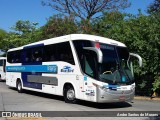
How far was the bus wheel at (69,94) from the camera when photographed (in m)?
15.3

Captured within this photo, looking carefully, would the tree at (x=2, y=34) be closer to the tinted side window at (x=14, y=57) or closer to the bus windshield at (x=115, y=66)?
the tinted side window at (x=14, y=57)

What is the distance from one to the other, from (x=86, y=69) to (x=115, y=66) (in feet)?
4.05

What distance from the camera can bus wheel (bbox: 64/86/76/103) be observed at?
1533cm

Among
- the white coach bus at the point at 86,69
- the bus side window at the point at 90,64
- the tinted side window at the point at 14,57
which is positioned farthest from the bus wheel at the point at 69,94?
the tinted side window at the point at 14,57

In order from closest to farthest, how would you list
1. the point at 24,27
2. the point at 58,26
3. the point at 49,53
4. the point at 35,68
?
the point at 49,53, the point at 35,68, the point at 58,26, the point at 24,27

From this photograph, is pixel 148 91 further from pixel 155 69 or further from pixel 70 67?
pixel 70 67

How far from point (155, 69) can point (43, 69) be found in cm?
632

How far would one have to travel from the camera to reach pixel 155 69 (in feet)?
62.9

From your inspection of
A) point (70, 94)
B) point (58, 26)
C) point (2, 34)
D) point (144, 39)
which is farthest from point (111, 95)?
point (2, 34)

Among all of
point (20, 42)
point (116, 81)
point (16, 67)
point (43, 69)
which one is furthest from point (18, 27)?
point (116, 81)

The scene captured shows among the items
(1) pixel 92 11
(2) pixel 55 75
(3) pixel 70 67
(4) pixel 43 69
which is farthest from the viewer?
(1) pixel 92 11

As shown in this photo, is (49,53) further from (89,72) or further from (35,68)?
(89,72)

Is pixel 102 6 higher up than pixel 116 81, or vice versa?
pixel 102 6

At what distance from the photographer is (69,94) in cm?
1562
